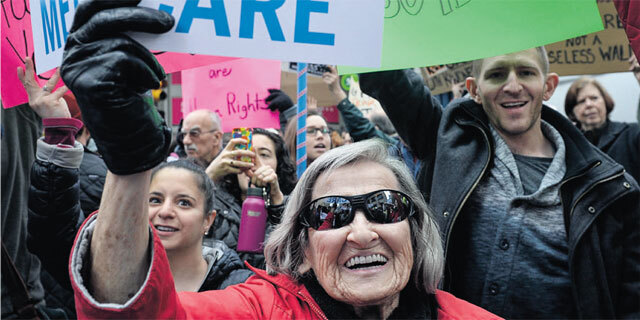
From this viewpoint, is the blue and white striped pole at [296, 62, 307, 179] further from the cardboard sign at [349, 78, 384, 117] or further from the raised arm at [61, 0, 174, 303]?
the cardboard sign at [349, 78, 384, 117]

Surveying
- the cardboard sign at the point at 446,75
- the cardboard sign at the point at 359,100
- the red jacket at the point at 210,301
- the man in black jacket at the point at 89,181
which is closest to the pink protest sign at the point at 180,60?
the red jacket at the point at 210,301

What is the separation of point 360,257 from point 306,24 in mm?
699

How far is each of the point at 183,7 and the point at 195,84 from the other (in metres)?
3.26

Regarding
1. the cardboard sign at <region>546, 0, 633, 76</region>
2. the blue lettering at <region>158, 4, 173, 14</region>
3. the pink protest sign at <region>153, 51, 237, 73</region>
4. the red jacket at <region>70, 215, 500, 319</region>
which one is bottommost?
the red jacket at <region>70, 215, 500, 319</region>

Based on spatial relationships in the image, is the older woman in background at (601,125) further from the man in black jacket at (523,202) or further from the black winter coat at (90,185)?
the black winter coat at (90,185)

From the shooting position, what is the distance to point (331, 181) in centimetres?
190

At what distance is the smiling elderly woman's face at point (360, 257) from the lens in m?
1.76

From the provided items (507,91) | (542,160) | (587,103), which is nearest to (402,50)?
(507,91)

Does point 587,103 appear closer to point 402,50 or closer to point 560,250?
point 560,250

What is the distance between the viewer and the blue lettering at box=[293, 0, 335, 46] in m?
1.55

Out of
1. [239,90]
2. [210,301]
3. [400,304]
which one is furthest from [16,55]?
[239,90]

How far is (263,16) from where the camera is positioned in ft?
5.01

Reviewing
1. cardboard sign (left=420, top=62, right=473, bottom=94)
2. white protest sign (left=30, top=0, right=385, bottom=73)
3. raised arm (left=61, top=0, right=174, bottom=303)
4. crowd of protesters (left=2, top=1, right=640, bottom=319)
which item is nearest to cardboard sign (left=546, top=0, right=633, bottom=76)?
cardboard sign (left=420, top=62, right=473, bottom=94)

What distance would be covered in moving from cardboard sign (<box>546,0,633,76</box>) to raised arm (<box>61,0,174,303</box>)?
12.1ft
